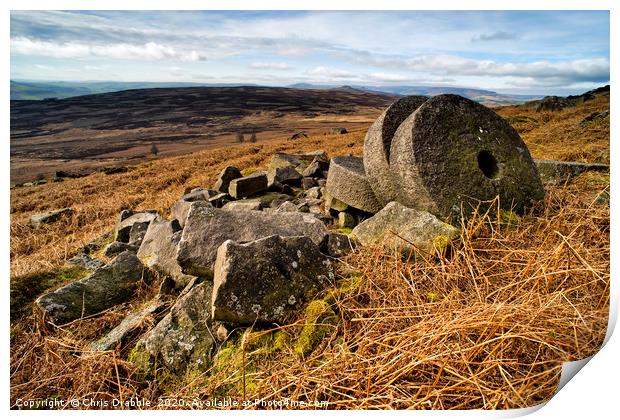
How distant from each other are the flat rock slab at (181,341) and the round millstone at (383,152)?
2614mm

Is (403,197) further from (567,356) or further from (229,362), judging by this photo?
(229,362)

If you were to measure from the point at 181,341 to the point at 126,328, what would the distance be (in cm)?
75

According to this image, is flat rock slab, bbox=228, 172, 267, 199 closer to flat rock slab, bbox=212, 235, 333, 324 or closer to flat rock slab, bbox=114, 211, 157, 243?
flat rock slab, bbox=114, 211, 157, 243

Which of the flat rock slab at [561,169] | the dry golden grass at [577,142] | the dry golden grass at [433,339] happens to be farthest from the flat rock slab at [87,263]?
the dry golden grass at [577,142]

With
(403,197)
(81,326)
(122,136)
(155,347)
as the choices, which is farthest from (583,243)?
(122,136)

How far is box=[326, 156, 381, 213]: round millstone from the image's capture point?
18.8ft

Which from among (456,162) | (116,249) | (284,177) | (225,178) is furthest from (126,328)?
(225,178)

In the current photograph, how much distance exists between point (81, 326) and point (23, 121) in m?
2.52

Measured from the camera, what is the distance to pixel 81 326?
405 cm

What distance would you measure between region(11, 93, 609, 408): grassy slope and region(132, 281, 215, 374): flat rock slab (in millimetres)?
145

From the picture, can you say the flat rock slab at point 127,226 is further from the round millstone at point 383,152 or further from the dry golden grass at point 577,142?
the dry golden grass at point 577,142

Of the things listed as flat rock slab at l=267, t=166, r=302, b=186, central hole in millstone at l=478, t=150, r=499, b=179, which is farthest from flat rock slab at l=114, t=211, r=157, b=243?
central hole in millstone at l=478, t=150, r=499, b=179

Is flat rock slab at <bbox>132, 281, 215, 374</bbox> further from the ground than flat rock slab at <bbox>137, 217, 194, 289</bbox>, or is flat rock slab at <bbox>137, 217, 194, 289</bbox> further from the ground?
flat rock slab at <bbox>137, 217, 194, 289</bbox>

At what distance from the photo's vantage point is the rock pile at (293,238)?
345 cm
